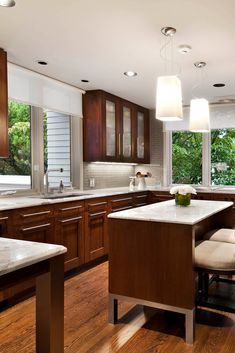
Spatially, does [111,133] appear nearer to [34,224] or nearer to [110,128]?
[110,128]

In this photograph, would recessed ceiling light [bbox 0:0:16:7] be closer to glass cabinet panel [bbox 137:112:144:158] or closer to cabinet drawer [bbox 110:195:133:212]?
cabinet drawer [bbox 110:195:133:212]

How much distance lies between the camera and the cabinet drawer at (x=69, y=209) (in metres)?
3.48

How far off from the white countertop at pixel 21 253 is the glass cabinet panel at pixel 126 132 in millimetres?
4028

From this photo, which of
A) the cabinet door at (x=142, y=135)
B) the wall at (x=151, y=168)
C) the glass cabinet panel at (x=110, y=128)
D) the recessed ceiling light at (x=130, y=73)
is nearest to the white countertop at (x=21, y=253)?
the recessed ceiling light at (x=130, y=73)

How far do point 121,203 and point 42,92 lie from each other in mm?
1803

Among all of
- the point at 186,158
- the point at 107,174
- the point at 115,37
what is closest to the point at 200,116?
the point at 115,37

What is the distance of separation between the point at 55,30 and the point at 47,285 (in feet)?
7.06

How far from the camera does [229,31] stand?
2.75 m

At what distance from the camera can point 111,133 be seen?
508 centimetres

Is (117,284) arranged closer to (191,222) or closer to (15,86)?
(191,222)

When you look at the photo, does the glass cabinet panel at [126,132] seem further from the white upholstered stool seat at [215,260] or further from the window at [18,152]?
the white upholstered stool seat at [215,260]

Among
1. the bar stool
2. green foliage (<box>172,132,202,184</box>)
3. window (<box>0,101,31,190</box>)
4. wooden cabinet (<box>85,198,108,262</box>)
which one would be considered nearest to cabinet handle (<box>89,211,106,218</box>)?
wooden cabinet (<box>85,198,108,262</box>)

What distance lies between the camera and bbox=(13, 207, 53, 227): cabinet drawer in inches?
117

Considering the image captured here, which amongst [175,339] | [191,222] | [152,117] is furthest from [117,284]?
[152,117]
